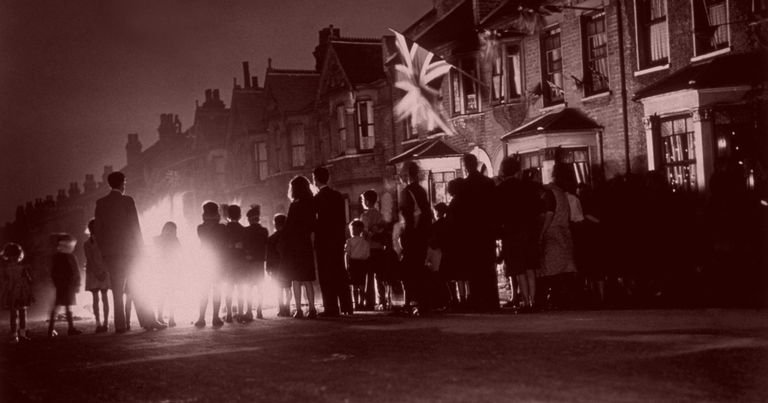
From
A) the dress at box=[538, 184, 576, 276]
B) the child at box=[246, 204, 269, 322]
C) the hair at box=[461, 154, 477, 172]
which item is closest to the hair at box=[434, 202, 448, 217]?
the child at box=[246, 204, 269, 322]

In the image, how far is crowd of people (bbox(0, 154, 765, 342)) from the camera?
13047mm

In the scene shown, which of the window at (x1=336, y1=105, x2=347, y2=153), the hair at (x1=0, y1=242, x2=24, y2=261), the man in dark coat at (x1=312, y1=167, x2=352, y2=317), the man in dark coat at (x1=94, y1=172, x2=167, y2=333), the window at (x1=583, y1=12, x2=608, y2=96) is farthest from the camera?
the window at (x1=336, y1=105, x2=347, y2=153)

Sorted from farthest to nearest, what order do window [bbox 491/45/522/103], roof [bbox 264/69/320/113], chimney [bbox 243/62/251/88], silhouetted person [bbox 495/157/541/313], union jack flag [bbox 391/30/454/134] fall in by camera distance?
chimney [bbox 243/62/251/88] < roof [bbox 264/69/320/113] < window [bbox 491/45/522/103] < union jack flag [bbox 391/30/454/134] < silhouetted person [bbox 495/157/541/313]

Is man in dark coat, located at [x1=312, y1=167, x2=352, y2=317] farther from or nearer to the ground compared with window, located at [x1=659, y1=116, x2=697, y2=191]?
nearer to the ground

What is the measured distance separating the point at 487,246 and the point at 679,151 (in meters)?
10.8

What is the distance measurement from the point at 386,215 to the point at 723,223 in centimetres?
2186

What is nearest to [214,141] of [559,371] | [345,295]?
[345,295]

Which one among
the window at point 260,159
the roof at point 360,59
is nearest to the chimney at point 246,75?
the window at point 260,159

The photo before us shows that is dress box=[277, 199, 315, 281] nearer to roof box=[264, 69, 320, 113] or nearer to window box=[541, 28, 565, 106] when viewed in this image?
window box=[541, 28, 565, 106]

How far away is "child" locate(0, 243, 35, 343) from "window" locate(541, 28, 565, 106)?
16.1 metres

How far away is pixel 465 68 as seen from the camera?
31.6 metres

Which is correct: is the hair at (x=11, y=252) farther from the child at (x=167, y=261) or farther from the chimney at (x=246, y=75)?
the chimney at (x=246, y=75)

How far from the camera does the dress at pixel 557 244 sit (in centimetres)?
1334

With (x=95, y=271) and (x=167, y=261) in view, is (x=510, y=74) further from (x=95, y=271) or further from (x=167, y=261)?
(x=95, y=271)
